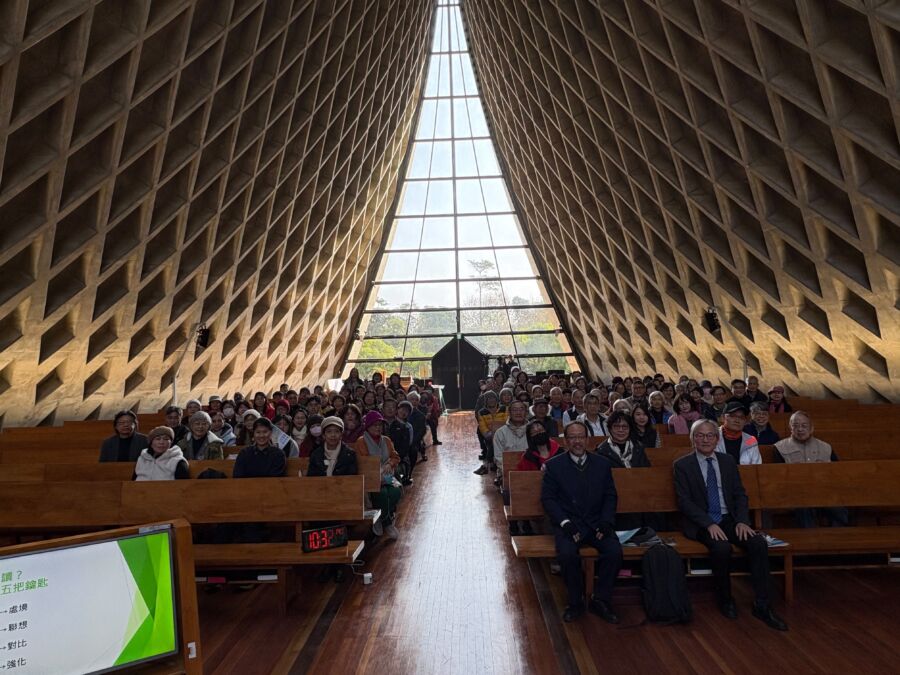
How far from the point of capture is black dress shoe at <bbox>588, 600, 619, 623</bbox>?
5004 mm

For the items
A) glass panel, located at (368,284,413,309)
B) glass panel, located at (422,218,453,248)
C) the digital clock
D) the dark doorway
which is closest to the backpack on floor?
the digital clock

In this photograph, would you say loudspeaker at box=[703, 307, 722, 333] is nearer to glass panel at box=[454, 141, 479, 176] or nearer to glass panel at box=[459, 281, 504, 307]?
glass panel at box=[459, 281, 504, 307]

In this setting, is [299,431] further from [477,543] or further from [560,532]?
[560,532]

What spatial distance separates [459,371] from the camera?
87.1 feet

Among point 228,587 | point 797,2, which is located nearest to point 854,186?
point 797,2

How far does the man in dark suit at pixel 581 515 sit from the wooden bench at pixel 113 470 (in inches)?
87.4

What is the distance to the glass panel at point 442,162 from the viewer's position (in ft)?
96.3

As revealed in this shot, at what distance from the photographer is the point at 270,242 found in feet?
56.3

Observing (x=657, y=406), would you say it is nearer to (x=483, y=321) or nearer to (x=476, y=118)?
(x=483, y=321)

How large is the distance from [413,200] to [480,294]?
5.55 meters

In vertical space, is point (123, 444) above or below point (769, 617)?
above

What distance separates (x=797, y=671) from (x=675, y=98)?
10.5 m

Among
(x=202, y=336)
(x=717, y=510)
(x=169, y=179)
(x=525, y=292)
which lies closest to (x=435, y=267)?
(x=525, y=292)

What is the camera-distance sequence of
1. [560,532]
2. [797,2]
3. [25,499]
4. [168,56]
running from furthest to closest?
[168,56] < [797,2] < [25,499] < [560,532]
